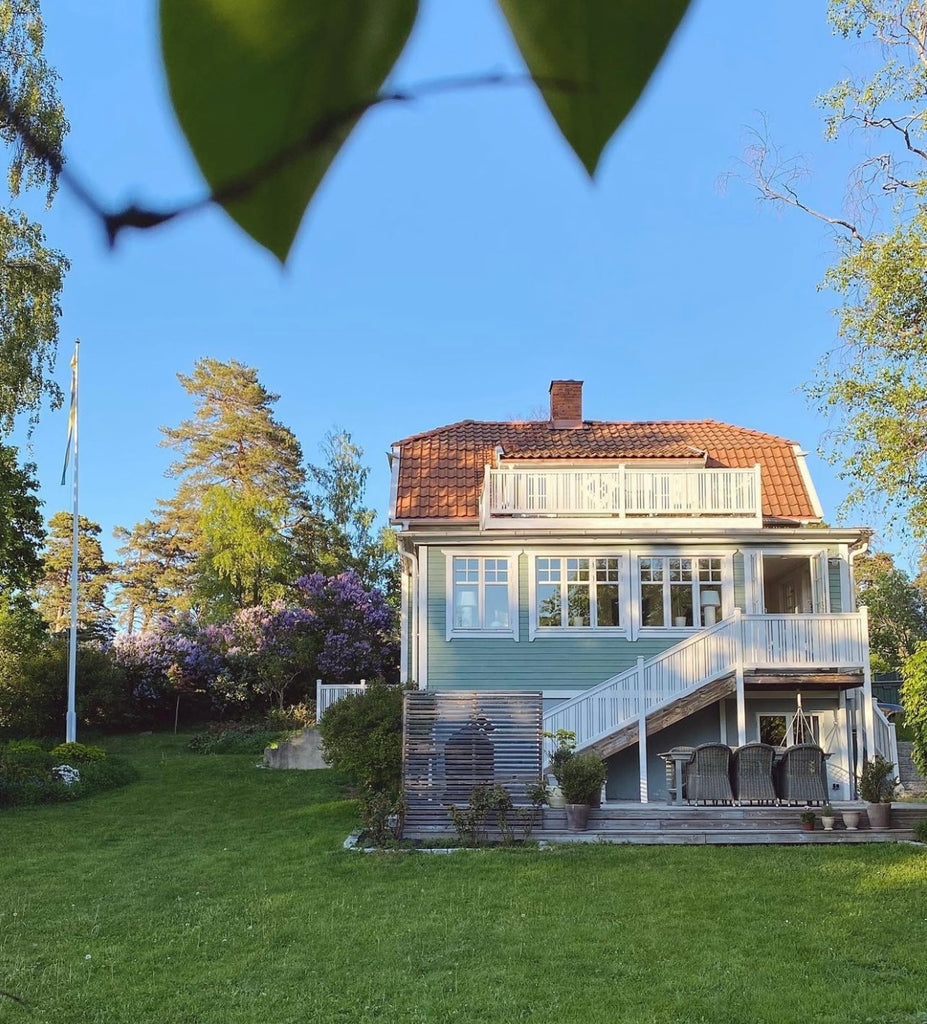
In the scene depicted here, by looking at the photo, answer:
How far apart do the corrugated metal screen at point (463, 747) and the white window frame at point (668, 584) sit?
17.8 ft

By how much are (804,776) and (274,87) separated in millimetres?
17328

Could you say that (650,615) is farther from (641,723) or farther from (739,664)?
(641,723)

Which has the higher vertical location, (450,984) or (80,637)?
(80,637)

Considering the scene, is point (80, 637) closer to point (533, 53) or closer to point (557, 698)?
point (557, 698)

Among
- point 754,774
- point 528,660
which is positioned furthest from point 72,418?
point 528,660

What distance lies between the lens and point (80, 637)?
3519cm

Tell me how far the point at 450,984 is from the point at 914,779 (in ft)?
54.3

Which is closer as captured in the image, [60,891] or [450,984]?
[450,984]

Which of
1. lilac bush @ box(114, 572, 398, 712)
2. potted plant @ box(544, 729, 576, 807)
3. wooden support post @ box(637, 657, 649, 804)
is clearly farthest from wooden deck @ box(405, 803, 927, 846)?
lilac bush @ box(114, 572, 398, 712)

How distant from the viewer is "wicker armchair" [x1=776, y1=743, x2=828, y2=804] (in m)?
16.0

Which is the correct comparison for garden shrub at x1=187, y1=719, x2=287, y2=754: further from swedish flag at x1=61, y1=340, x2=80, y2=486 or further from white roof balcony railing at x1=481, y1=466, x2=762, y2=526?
swedish flag at x1=61, y1=340, x2=80, y2=486

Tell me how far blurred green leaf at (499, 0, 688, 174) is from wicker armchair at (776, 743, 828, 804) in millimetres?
17005

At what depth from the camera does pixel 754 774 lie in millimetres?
16203

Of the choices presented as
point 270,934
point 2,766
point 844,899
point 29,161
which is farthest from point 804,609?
point 29,161
